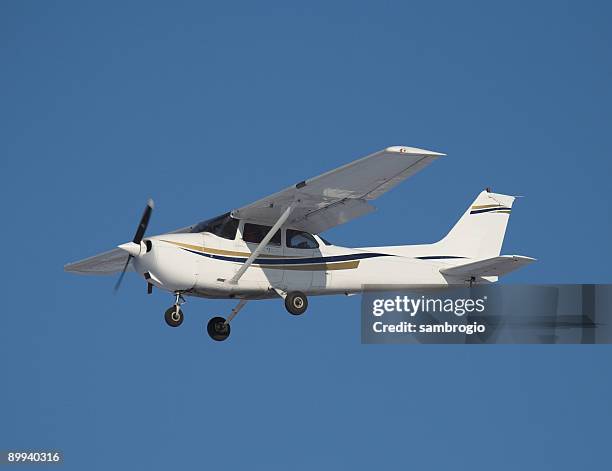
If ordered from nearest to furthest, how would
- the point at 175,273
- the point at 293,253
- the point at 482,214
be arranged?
the point at 175,273, the point at 293,253, the point at 482,214

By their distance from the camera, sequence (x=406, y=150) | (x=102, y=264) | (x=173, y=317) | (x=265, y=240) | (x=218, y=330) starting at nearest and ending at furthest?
(x=406, y=150) → (x=173, y=317) → (x=265, y=240) → (x=218, y=330) → (x=102, y=264)

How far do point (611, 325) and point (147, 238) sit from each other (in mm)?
8649

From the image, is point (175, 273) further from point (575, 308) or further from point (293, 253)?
point (575, 308)

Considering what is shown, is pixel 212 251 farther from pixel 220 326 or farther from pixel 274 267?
pixel 220 326

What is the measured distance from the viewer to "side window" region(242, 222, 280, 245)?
2030 centimetres

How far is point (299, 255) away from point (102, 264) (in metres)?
4.93

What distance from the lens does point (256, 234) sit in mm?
20391

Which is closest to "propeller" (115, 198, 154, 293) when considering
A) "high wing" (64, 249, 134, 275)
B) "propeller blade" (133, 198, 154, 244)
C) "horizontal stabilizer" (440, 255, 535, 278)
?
"propeller blade" (133, 198, 154, 244)

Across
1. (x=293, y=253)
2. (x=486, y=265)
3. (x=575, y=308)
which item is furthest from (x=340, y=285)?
(x=575, y=308)

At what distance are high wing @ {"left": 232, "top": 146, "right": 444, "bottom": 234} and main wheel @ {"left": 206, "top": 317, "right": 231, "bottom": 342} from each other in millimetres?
2004

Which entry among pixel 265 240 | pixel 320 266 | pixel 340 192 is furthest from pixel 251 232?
pixel 340 192

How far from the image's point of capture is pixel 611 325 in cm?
2220

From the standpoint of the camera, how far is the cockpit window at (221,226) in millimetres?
20145

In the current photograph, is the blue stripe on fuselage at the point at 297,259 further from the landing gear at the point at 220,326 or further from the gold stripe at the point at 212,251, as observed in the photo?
the landing gear at the point at 220,326
